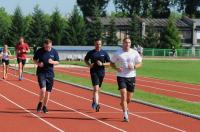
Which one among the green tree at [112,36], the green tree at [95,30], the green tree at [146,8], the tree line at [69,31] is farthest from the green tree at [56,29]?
the green tree at [146,8]

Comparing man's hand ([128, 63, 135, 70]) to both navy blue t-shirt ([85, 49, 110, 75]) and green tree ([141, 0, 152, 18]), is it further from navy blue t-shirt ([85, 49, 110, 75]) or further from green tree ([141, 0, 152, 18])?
green tree ([141, 0, 152, 18])

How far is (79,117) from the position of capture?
13.8 meters

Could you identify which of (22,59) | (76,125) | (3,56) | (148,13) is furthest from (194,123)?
(148,13)

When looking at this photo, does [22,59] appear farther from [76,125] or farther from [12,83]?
[76,125]

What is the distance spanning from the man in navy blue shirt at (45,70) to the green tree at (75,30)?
67863 mm

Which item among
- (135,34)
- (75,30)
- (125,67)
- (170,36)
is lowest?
(125,67)

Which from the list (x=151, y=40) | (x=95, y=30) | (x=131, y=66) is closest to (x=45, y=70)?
(x=131, y=66)

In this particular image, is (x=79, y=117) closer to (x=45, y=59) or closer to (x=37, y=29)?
(x=45, y=59)

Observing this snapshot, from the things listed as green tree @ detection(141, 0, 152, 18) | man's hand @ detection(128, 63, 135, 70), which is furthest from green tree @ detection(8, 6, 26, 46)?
man's hand @ detection(128, 63, 135, 70)

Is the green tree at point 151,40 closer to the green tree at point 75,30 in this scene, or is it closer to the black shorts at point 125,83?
the green tree at point 75,30

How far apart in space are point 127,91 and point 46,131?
2770 mm

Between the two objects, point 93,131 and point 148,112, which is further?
point 148,112

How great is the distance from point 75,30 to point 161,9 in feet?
156

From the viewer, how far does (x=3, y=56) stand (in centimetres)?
2858
